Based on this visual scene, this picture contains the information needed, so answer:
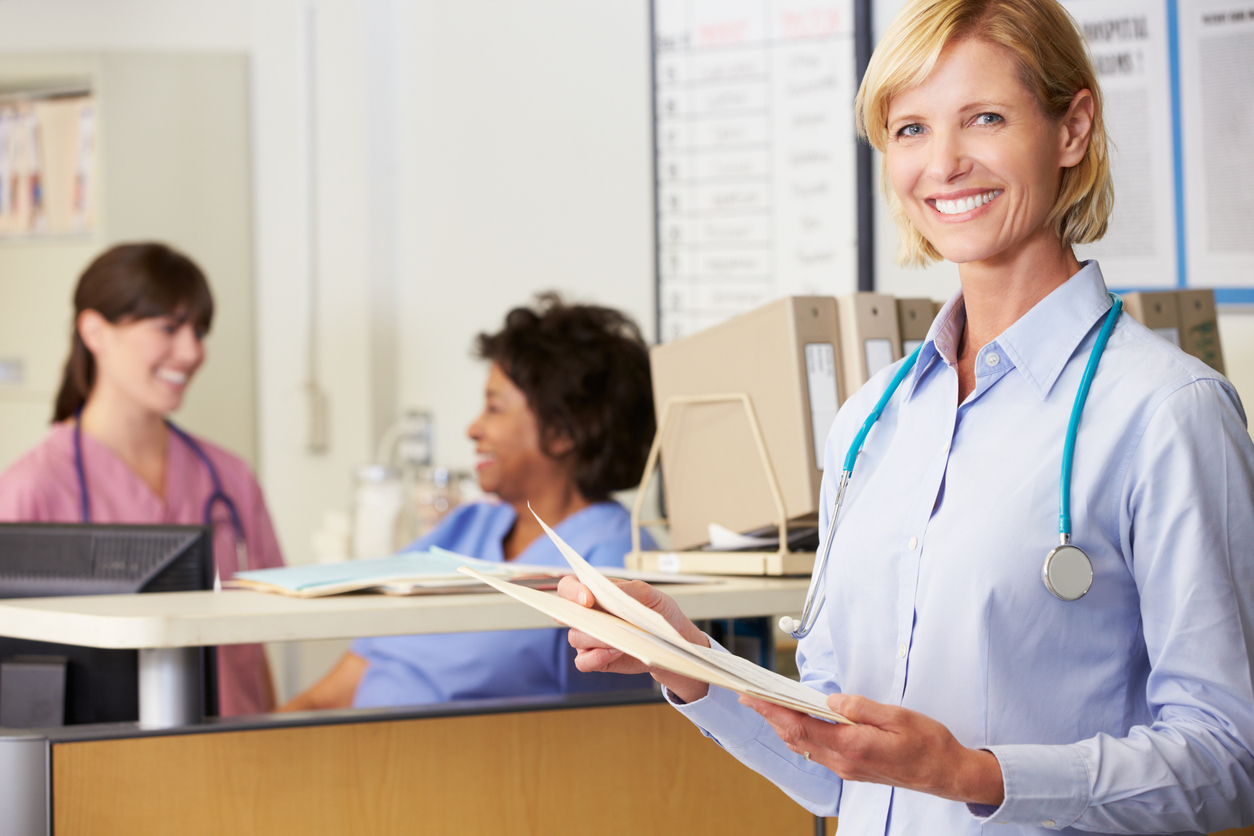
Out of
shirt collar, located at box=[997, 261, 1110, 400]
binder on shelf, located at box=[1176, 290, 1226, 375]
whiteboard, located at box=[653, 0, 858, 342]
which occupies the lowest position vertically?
shirt collar, located at box=[997, 261, 1110, 400]

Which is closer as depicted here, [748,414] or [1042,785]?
[1042,785]

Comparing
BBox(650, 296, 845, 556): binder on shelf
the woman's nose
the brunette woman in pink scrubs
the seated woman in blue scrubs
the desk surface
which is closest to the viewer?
the desk surface

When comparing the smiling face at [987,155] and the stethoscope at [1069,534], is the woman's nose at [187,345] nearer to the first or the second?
the smiling face at [987,155]

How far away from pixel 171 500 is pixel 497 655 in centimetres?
117

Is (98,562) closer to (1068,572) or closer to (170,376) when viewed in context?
(1068,572)

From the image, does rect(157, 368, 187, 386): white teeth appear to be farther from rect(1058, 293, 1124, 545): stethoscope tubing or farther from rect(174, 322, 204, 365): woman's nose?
rect(1058, 293, 1124, 545): stethoscope tubing

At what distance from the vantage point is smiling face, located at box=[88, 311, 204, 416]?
2.61 meters

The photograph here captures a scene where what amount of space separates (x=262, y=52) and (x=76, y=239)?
788mm

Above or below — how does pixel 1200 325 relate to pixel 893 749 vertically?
above

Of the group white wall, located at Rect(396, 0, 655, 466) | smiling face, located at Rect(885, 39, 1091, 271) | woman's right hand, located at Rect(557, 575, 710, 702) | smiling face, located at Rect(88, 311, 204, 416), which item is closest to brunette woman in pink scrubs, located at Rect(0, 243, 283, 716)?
smiling face, located at Rect(88, 311, 204, 416)

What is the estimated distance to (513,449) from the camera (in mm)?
2127

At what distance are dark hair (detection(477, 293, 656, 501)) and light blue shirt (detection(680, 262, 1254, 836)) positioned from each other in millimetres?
1129

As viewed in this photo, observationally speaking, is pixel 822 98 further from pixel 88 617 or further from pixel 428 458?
pixel 88 617

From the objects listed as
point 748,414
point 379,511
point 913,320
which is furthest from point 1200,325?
point 379,511
